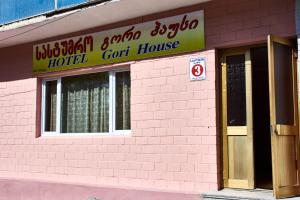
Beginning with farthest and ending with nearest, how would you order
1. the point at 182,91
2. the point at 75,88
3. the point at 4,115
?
1. the point at 4,115
2. the point at 75,88
3. the point at 182,91

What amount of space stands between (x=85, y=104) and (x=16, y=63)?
2.07 metres

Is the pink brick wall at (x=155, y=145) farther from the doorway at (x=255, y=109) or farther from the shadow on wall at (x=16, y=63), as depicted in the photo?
the shadow on wall at (x=16, y=63)

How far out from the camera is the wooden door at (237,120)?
6883 millimetres

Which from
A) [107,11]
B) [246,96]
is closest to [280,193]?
[246,96]

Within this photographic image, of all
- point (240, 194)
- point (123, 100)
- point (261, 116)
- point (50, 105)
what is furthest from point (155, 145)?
point (50, 105)

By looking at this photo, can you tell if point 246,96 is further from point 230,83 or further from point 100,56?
point 100,56

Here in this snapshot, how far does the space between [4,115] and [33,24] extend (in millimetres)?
2489

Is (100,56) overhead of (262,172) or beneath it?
overhead

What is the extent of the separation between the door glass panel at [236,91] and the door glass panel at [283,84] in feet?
2.23

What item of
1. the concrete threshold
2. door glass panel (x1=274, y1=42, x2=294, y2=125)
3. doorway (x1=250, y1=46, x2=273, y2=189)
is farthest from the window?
door glass panel (x1=274, y1=42, x2=294, y2=125)

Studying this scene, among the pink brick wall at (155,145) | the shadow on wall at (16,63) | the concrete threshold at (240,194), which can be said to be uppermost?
the shadow on wall at (16,63)

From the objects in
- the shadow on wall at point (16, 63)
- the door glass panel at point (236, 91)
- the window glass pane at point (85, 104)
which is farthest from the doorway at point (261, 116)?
the shadow on wall at point (16, 63)

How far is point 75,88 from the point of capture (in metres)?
9.22

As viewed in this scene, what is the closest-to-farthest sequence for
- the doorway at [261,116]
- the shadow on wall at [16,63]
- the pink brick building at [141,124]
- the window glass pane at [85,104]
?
the pink brick building at [141,124], the doorway at [261,116], the window glass pane at [85,104], the shadow on wall at [16,63]
